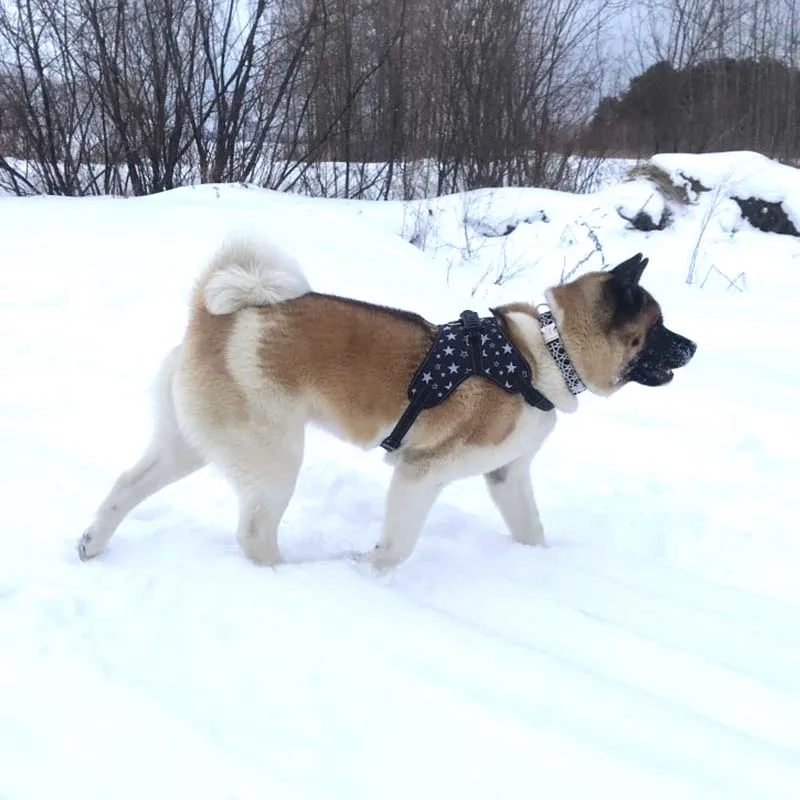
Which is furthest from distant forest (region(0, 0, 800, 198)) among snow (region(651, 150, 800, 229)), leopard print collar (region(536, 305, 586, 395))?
leopard print collar (region(536, 305, 586, 395))

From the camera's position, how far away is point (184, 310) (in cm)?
637

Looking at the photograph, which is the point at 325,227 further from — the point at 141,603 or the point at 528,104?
the point at 528,104

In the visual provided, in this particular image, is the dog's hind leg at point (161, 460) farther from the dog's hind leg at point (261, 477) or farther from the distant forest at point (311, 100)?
the distant forest at point (311, 100)

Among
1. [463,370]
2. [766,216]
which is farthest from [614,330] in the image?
[766,216]

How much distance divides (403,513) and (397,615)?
21.5 inches

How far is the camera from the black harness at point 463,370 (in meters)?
3.05

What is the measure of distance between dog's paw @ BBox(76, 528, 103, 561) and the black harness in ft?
4.27

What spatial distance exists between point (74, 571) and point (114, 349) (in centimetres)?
322

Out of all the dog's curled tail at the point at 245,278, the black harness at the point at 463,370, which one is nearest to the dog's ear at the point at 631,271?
the black harness at the point at 463,370

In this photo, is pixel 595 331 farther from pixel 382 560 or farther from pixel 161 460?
pixel 161 460

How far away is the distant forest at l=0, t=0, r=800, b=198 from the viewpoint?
12453mm

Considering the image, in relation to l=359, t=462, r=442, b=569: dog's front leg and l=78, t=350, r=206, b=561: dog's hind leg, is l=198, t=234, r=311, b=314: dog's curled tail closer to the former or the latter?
l=78, t=350, r=206, b=561: dog's hind leg

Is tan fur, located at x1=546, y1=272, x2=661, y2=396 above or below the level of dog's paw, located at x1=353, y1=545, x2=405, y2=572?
above

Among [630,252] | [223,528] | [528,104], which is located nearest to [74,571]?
[223,528]
